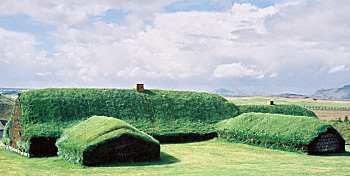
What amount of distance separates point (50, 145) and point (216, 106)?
64.9 ft

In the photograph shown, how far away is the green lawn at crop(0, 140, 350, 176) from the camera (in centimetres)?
2638

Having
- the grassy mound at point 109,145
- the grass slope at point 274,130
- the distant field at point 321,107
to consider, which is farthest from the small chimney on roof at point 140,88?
the distant field at point 321,107

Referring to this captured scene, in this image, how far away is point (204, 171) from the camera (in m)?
26.4

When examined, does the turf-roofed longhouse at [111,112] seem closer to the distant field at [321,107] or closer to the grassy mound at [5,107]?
the distant field at [321,107]

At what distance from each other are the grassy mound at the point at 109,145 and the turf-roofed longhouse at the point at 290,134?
1124 cm

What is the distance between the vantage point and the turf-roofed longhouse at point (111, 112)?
129 ft

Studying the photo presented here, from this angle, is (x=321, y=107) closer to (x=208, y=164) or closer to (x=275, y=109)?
(x=275, y=109)

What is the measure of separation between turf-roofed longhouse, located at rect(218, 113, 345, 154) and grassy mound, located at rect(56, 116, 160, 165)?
11243mm

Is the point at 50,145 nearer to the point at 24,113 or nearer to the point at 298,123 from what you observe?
the point at 24,113

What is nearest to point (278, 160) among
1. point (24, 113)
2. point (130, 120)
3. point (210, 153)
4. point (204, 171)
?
point (210, 153)

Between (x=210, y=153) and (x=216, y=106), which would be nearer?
(x=210, y=153)

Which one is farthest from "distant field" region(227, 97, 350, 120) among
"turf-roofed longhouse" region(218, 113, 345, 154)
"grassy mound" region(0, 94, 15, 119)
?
"grassy mound" region(0, 94, 15, 119)

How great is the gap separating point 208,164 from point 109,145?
631 centimetres

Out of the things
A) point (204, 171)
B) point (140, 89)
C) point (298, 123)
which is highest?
point (140, 89)
